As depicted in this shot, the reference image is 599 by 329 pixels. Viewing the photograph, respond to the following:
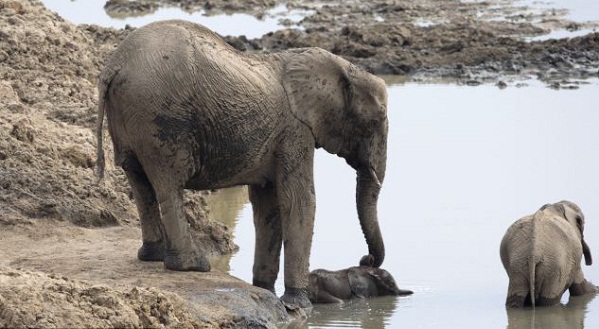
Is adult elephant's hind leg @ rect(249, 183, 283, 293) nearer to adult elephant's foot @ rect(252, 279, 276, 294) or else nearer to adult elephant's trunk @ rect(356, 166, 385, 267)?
adult elephant's foot @ rect(252, 279, 276, 294)

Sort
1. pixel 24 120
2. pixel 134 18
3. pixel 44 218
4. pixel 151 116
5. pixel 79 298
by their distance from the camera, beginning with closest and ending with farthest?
1. pixel 79 298
2. pixel 151 116
3. pixel 44 218
4. pixel 24 120
5. pixel 134 18

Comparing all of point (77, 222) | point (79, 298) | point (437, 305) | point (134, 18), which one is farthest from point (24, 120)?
point (134, 18)

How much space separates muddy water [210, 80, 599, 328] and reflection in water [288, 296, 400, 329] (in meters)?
0.02

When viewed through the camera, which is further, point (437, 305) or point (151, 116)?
point (437, 305)

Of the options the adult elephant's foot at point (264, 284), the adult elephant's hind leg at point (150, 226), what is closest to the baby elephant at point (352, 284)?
the adult elephant's foot at point (264, 284)

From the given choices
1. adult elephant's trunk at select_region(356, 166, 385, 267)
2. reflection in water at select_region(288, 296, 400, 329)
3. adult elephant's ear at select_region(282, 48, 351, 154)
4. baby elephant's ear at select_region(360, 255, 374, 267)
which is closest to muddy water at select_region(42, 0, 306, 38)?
baby elephant's ear at select_region(360, 255, 374, 267)

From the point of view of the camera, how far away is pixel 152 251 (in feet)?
43.2

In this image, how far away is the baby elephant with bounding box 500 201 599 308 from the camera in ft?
44.4

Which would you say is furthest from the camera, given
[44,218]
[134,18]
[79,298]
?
[134,18]

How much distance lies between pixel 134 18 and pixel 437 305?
26.4 metres

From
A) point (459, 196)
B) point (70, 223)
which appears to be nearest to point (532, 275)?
point (70, 223)

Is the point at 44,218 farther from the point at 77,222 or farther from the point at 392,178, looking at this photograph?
the point at 392,178

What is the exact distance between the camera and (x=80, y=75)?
64.8 feet

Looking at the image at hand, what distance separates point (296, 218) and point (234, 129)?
0.92 m
